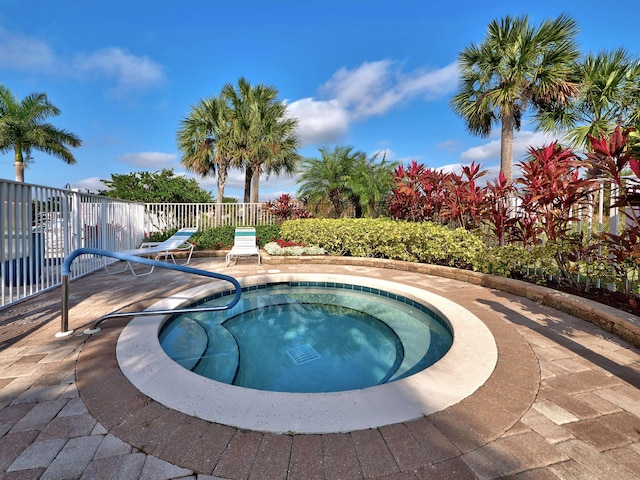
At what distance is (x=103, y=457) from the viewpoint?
1.34 m

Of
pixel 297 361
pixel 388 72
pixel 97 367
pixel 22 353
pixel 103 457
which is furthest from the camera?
pixel 388 72

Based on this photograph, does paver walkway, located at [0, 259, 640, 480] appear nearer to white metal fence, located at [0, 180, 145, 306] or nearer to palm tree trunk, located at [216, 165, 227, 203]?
white metal fence, located at [0, 180, 145, 306]

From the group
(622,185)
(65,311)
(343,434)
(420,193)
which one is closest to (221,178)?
(420,193)

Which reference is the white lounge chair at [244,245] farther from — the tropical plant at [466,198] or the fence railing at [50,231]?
the tropical plant at [466,198]

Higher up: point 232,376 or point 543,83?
point 543,83

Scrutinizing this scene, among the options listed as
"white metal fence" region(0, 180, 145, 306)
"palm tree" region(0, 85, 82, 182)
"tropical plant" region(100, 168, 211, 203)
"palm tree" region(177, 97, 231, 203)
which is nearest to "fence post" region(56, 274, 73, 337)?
"white metal fence" region(0, 180, 145, 306)

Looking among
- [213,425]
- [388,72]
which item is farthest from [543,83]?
[213,425]

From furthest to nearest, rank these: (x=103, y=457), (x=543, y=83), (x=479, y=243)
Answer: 1. (x=543, y=83)
2. (x=479, y=243)
3. (x=103, y=457)

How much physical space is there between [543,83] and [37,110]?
87.5 feet

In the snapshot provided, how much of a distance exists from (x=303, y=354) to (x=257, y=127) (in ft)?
40.9

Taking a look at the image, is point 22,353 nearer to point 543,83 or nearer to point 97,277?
point 97,277

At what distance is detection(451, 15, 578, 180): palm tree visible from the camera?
31.3 ft

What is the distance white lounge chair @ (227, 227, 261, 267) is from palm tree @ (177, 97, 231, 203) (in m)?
7.07

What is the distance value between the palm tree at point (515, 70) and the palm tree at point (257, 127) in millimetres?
8019
